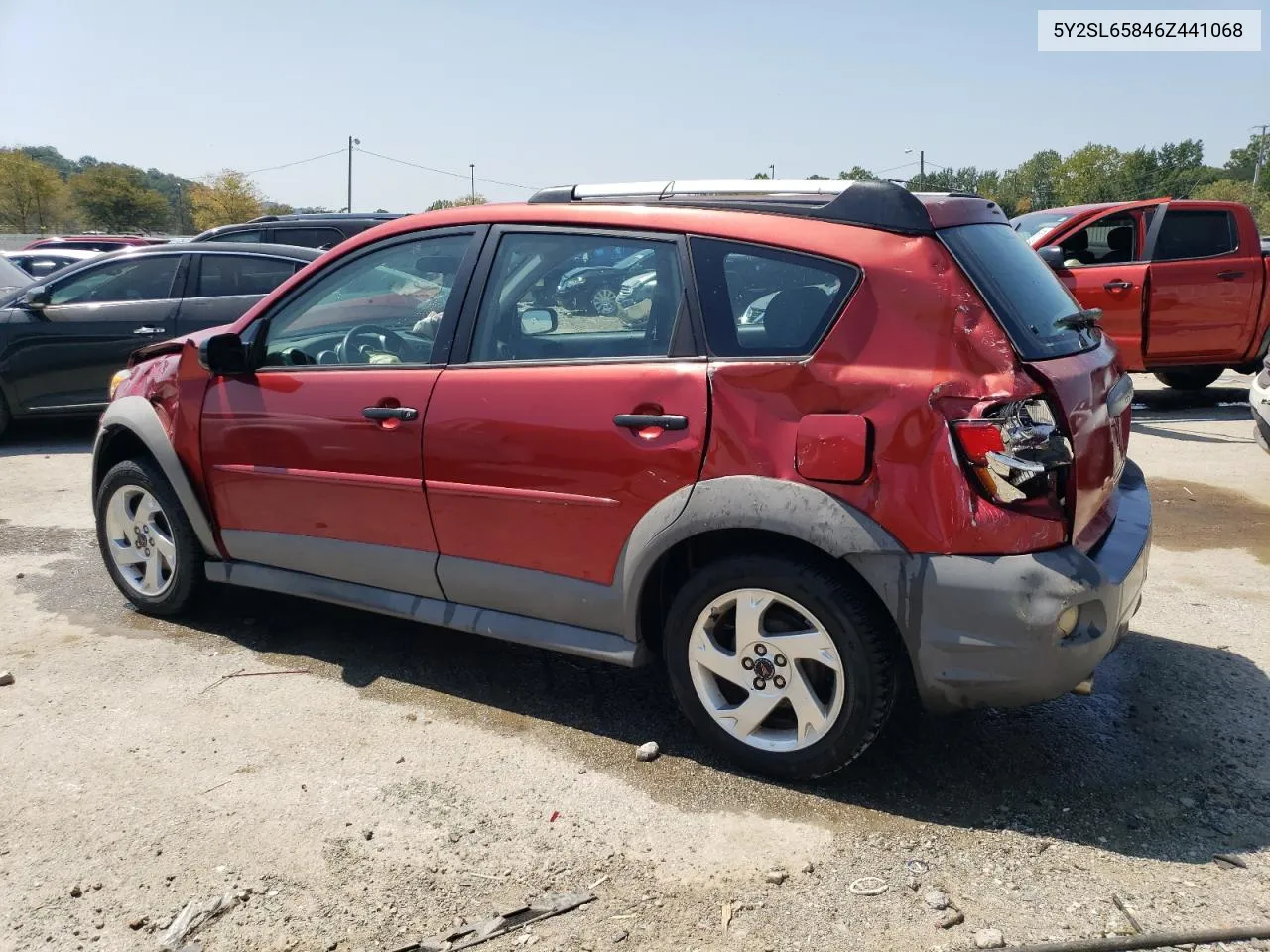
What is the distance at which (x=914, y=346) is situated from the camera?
2887mm

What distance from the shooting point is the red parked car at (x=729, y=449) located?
284 centimetres

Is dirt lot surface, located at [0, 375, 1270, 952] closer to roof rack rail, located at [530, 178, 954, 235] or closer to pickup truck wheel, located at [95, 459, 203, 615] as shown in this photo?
pickup truck wheel, located at [95, 459, 203, 615]

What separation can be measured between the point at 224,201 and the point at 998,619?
89.7m

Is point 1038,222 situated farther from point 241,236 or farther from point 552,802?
point 552,802

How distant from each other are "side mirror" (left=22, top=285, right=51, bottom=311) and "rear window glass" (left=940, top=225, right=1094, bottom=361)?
26.6 ft

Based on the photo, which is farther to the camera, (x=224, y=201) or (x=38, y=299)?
(x=224, y=201)

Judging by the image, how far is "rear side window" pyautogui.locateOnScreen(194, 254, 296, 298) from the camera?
891 centimetres

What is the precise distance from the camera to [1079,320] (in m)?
3.50

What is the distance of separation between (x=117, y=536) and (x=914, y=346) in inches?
146

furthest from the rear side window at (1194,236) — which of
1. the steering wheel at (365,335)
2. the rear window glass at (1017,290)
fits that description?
the steering wheel at (365,335)

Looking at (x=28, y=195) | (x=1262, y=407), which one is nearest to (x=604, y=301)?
(x=1262, y=407)

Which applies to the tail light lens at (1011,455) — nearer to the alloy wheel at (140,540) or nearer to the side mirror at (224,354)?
the side mirror at (224,354)

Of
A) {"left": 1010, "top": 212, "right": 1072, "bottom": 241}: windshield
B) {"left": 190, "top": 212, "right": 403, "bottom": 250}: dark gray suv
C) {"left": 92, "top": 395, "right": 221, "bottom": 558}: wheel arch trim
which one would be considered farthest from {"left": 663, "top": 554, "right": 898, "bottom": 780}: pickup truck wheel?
{"left": 190, "top": 212, "right": 403, "bottom": 250}: dark gray suv

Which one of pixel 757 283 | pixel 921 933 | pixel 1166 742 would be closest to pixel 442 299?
pixel 757 283
